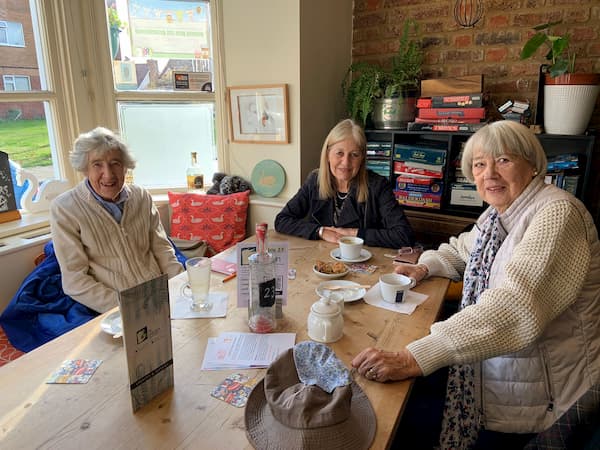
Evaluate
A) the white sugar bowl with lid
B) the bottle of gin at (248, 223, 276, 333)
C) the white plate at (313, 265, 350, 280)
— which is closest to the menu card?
the bottle of gin at (248, 223, 276, 333)

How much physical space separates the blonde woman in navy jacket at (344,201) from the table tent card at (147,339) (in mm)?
1134

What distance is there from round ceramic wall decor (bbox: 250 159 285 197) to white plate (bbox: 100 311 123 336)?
1.71m

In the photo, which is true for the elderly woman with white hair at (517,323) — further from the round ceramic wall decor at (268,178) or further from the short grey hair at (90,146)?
the round ceramic wall decor at (268,178)

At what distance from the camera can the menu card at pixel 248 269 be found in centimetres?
123

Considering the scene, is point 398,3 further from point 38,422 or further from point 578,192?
point 38,422

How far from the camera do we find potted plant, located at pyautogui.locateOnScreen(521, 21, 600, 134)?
2.10 metres

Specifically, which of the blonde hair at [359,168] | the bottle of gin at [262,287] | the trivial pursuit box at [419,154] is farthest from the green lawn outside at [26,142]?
the trivial pursuit box at [419,154]

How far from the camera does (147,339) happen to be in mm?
891

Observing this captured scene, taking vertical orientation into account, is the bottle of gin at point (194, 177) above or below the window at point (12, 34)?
below

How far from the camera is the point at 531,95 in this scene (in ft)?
8.35

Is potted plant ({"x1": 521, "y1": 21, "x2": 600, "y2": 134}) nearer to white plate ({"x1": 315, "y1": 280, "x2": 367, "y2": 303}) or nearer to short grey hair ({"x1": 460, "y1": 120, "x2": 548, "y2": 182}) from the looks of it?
short grey hair ({"x1": 460, "y1": 120, "x2": 548, "y2": 182})

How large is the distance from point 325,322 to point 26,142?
2192mm

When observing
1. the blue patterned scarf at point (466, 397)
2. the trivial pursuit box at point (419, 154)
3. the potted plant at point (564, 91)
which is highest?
the potted plant at point (564, 91)

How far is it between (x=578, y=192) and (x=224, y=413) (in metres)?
2.20
